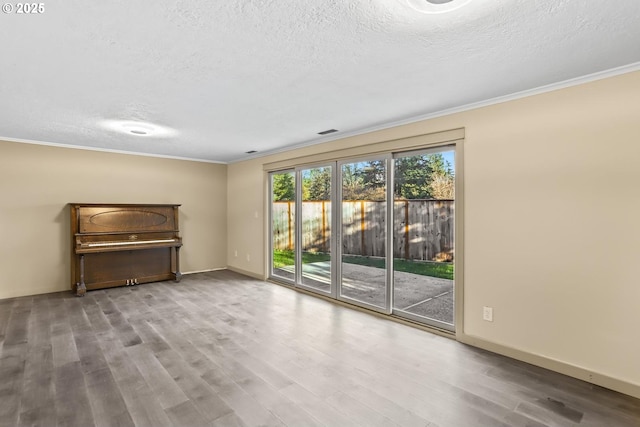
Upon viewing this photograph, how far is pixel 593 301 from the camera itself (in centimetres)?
237

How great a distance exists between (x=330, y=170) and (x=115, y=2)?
326 cm

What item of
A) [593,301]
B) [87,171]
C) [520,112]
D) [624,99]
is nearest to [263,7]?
[520,112]

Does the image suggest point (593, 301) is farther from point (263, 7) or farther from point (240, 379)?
point (263, 7)

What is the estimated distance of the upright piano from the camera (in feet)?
15.8

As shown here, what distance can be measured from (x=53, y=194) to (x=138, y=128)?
2.29 metres

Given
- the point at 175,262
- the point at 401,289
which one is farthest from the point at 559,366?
the point at 175,262

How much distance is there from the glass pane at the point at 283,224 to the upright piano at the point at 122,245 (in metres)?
1.69

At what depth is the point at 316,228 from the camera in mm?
4859

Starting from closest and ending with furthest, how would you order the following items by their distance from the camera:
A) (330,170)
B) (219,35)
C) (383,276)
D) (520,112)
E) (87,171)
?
(219,35), (520,112), (383,276), (330,170), (87,171)

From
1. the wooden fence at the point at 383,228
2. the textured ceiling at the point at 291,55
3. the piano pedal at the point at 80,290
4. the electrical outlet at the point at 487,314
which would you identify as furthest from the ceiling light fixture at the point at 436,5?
the piano pedal at the point at 80,290

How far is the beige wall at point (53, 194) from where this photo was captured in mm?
4613

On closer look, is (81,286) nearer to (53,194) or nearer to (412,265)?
(53,194)

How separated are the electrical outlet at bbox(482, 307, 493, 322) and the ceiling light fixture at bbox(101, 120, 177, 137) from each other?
4.04 meters

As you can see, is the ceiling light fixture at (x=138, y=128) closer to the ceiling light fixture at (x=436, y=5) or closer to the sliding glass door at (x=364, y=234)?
the sliding glass door at (x=364, y=234)
